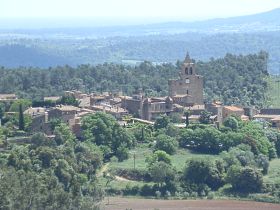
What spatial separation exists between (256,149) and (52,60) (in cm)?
10325

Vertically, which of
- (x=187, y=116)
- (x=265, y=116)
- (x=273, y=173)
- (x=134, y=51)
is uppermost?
(x=187, y=116)

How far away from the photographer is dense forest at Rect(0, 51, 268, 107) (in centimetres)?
6556

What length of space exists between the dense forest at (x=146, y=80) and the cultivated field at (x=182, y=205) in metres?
22.8

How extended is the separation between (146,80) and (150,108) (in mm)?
17719

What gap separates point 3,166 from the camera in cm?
3756

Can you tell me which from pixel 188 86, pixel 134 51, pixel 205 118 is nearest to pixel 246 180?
pixel 205 118

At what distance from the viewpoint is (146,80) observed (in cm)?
7056

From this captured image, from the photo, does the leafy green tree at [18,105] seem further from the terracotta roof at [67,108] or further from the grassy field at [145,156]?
the grassy field at [145,156]

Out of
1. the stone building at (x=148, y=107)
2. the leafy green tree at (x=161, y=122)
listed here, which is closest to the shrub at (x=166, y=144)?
the leafy green tree at (x=161, y=122)

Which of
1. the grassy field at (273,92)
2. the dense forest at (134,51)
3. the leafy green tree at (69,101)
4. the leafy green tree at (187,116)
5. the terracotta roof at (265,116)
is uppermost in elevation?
the leafy green tree at (69,101)

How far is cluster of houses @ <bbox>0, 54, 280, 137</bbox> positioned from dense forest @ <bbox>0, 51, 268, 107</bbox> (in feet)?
16.5

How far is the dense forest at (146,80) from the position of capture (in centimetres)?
6556

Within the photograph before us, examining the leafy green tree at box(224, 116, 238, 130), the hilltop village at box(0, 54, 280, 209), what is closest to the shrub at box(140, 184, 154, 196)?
the hilltop village at box(0, 54, 280, 209)

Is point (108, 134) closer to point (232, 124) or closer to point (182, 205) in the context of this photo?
point (232, 124)
